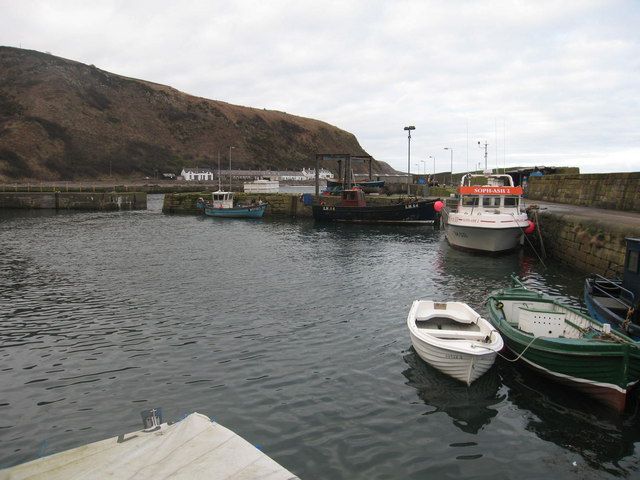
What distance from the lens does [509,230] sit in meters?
28.1

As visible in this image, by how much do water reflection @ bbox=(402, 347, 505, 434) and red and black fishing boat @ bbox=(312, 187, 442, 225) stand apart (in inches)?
1353

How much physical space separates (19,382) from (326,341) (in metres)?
7.70

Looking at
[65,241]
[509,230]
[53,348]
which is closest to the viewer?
[53,348]

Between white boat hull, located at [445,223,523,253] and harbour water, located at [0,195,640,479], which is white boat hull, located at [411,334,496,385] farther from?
white boat hull, located at [445,223,523,253]

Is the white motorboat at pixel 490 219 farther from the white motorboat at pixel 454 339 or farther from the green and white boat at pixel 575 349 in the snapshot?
the white motorboat at pixel 454 339

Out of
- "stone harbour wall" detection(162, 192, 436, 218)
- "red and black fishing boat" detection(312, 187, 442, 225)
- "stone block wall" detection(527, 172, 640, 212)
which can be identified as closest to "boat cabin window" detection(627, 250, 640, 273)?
"stone block wall" detection(527, 172, 640, 212)

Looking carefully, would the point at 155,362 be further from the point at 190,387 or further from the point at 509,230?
the point at 509,230

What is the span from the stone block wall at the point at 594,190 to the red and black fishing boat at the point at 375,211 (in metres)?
10.2

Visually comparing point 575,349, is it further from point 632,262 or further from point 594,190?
point 594,190

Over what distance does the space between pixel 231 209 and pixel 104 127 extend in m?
104

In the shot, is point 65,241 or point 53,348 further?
point 65,241

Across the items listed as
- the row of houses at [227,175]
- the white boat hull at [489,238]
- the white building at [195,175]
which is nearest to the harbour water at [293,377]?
the white boat hull at [489,238]

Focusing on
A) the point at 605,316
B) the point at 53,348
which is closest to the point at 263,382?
the point at 53,348

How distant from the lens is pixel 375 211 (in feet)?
158
